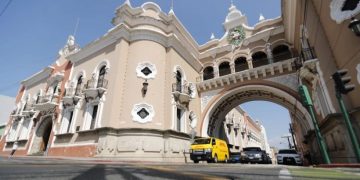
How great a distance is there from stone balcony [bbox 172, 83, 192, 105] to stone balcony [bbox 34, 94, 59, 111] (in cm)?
1170

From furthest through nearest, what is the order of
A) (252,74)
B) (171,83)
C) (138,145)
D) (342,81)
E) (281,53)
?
1. (281,53)
2. (252,74)
3. (171,83)
4. (138,145)
5. (342,81)

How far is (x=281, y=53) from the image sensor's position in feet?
55.6

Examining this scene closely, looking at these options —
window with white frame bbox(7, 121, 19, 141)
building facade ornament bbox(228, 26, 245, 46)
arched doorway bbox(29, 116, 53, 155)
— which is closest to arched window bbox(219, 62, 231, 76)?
building facade ornament bbox(228, 26, 245, 46)

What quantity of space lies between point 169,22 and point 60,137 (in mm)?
13746

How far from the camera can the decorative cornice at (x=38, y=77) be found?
2256 cm

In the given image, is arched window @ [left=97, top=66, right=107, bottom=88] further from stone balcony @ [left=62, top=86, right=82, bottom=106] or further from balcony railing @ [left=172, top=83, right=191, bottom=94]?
balcony railing @ [left=172, top=83, right=191, bottom=94]

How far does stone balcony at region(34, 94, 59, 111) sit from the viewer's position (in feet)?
57.6

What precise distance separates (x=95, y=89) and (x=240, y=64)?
14.2m

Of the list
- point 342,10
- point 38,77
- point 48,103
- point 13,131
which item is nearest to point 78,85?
point 48,103

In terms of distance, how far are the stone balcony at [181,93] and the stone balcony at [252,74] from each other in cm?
285

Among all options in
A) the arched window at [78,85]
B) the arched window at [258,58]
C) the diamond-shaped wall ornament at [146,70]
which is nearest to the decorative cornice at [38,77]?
the arched window at [78,85]

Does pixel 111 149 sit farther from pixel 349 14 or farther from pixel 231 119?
pixel 231 119

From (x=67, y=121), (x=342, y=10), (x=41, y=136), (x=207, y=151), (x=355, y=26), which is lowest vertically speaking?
(x=207, y=151)

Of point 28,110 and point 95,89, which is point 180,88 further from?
point 28,110
